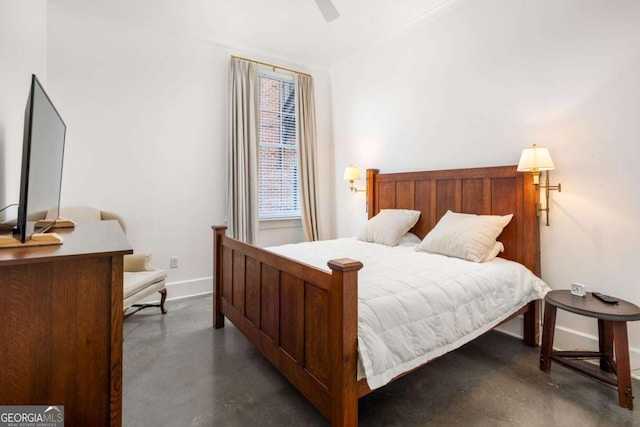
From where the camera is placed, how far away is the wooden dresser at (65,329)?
0.95m

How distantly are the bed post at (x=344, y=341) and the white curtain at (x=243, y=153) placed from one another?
264cm

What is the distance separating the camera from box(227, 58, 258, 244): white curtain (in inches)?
146

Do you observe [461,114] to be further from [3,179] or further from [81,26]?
[81,26]

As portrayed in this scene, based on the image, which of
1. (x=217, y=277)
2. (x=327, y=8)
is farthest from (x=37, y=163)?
(x=327, y=8)

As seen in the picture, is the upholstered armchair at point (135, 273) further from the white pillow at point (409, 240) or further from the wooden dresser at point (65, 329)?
the white pillow at point (409, 240)

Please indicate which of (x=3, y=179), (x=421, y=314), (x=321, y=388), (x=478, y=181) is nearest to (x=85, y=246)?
(x=3, y=179)

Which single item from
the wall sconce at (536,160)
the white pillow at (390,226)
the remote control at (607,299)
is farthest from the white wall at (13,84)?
the remote control at (607,299)

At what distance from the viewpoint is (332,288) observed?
Result: 4.53 ft

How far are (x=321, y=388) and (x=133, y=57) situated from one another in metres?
3.62

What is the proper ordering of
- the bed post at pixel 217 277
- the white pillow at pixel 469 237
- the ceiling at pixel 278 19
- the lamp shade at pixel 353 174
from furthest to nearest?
the lamp shade at pixel 353 174 < the ceiling at pixel 278 19 < the bed post at pixel 217 277 < the white pillow at pixel 469 237

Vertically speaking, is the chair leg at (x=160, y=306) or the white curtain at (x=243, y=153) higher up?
the white curtain at (x=243, y=153)

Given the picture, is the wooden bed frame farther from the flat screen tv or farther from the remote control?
the flat screen tv

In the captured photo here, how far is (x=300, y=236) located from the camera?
4.43 metres

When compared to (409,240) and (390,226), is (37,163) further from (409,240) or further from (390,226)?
(409,240)
